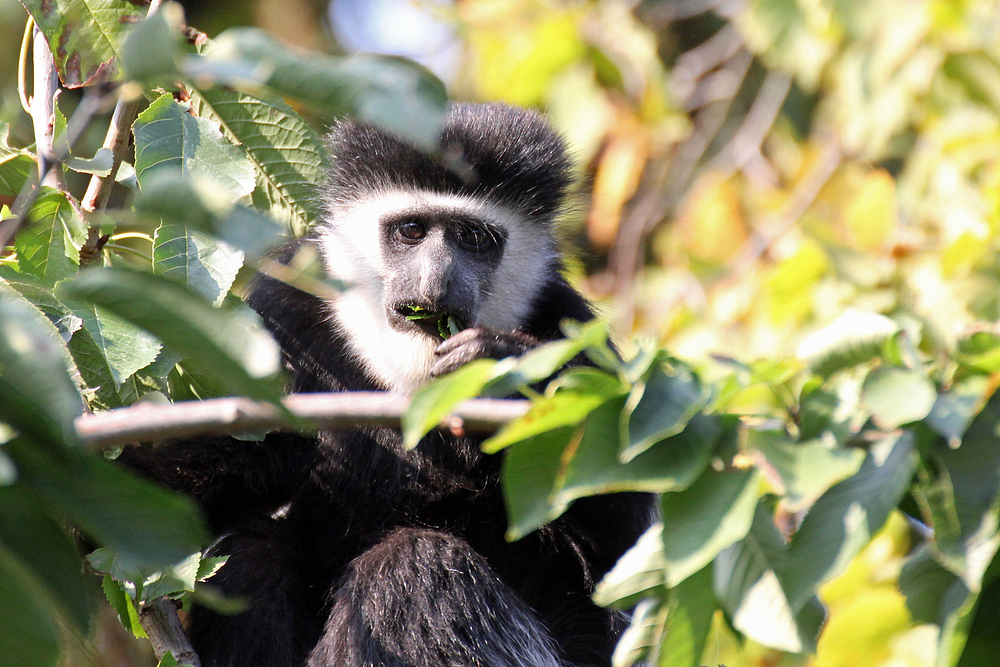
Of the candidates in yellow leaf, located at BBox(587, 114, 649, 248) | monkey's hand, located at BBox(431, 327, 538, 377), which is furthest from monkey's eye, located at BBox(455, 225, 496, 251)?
yellow leaf, located at BBox(587, 114, 649, 248)

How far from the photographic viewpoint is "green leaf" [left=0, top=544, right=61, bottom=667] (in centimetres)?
82

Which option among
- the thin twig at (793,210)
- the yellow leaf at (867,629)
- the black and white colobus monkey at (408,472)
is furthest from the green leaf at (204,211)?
the thin twig at (793,210)

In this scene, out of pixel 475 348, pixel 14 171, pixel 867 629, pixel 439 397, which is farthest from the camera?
pixel 867 629

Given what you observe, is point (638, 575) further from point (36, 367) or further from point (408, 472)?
point (408, 472)

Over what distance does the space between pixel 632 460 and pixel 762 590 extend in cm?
23

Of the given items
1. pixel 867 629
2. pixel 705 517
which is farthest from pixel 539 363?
pixel 867 629

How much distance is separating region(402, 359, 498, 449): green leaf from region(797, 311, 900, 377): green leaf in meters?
0.52

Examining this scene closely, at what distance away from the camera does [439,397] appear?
3.34 feet

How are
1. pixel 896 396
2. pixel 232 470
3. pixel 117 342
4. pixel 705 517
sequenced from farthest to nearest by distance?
pixel 232 470 < pixel 117 342 < pixel 896 396 < pixel 705 517

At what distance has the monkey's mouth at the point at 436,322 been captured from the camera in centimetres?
225

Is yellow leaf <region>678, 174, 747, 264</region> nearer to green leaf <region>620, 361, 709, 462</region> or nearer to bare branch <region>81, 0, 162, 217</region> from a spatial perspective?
bare branch <region>81, 0, 162, 217</region>

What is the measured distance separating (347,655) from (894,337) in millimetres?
1112

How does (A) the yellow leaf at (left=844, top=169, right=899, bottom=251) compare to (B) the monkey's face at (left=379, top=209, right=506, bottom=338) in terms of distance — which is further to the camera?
(A) the yellow leaf at (left=844, top=169, right=899, bottom=251)

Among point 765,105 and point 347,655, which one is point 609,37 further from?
point 347,655
